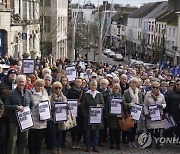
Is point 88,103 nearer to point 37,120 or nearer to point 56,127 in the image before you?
point 56,127

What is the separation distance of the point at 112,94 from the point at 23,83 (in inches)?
114

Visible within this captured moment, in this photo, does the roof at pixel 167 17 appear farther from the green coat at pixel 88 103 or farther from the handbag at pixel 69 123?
the handbag at pixel 69 123

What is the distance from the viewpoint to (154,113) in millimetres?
12242

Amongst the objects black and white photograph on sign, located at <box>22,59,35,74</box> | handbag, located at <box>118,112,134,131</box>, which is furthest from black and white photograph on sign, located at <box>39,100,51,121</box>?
black and white photograph on sign, located at <box>22,59,35,74</box>

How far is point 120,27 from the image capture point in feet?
404

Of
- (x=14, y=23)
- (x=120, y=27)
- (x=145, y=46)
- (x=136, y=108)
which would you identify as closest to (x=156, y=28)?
(x=145, y=46)

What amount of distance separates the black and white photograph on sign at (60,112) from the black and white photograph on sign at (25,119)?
1077mm

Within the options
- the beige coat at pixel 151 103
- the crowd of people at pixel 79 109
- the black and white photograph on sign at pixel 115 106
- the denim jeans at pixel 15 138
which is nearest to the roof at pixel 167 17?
the crowd of people at pixel 79 109

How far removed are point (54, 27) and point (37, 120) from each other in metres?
53.5

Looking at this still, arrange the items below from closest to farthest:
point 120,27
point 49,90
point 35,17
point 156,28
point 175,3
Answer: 1. point 49,90
2. point 35,17
3. point 175,3
4. point 156,28
5. point 120,27

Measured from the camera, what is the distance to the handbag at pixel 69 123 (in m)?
11.3

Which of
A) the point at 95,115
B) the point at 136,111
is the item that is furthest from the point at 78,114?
the point at 136,111

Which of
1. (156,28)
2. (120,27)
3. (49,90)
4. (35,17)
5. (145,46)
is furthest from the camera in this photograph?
(120,27)

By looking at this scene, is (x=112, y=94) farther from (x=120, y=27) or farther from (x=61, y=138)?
(x=120, y=27)
